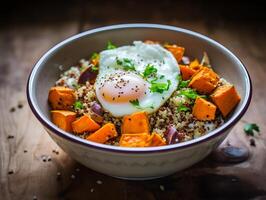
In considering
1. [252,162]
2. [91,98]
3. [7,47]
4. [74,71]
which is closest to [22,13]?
[7,47]

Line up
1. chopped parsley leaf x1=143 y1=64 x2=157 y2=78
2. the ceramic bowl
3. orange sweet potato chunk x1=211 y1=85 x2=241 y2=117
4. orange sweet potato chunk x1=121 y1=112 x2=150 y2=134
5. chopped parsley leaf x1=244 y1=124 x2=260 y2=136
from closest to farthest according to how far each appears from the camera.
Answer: the ceramic bowl → orange sweet potato chunk x1=121 y1=112 x2=150 y2=134 → orange sweet potato chunk x1=211 y1=85 x2=241 y2=117 → chopped parsley leaf x1=143 y1=64 x2=157 y2=78 → chopped parsley leaf x1=244 y1=124 x2=260 y2=136

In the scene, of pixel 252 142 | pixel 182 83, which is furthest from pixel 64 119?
pixel 252 142

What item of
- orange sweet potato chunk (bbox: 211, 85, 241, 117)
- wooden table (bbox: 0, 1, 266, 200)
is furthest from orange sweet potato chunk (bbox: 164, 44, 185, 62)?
wooden table (bbox: 0, 1, 266, 200)

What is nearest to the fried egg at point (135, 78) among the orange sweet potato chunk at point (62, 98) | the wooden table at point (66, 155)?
the orange sweet potato chunk at point (62, 98)

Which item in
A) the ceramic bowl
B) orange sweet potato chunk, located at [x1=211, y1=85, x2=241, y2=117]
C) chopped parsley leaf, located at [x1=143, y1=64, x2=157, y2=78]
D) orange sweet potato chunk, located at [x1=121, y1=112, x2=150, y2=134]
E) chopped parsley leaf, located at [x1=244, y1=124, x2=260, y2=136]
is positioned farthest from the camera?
chopped parsley leaf, located at [x1=244, y1=124, x2=260, y2=136]

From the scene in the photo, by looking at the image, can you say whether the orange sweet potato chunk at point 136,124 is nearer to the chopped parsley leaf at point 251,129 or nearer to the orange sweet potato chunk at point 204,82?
the orange sweet potato chunk at point 204,82

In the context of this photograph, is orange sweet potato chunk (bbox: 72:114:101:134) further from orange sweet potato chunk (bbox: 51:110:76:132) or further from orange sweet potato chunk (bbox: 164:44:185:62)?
orange sweet potato chunk (bbox: 164:44:185:62)

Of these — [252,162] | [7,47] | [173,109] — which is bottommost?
[7,47]

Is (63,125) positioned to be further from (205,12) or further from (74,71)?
(205,12)
